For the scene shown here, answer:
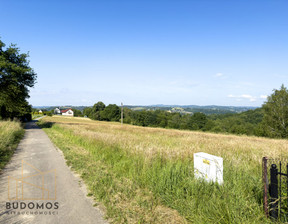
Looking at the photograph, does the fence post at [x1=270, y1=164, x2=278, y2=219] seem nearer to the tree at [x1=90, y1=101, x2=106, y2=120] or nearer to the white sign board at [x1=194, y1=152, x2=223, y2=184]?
the white sign board at [x1=194, y1=152, x2=223, y2=184]

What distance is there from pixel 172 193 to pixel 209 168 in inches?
46.7

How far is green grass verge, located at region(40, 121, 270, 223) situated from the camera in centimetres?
330

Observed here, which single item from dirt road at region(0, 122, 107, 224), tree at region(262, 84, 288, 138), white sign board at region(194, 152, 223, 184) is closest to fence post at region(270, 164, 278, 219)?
white sign board at region(194, 152, 223, 184)

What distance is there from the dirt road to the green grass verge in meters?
0.43

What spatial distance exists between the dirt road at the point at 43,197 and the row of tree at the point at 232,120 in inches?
1689

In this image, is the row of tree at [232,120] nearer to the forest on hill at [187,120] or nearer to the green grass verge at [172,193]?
the forest on hill at [187,120]

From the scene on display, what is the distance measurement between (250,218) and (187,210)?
119 cm

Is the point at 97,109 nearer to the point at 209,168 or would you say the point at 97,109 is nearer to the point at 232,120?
the point at 232,120

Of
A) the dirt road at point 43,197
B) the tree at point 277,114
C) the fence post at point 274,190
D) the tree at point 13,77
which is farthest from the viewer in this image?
the tree at point 277,114

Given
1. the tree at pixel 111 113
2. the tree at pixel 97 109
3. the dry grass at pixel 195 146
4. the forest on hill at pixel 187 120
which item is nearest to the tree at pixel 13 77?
the dry grass at pixel 195 146

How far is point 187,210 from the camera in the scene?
3.53m

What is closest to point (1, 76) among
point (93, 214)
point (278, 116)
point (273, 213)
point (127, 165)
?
point (127, 165)

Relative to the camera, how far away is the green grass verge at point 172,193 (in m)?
3.30

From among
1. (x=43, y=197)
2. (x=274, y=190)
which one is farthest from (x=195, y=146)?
(x=43, y=197)
